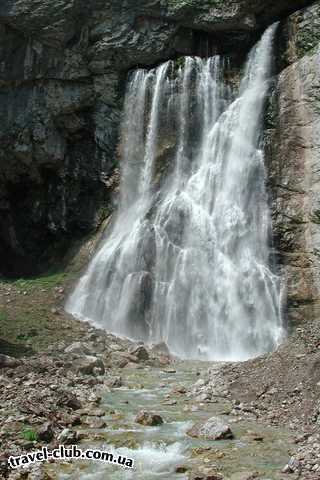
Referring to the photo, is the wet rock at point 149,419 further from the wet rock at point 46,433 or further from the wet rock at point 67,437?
the wet rock at point 46,433

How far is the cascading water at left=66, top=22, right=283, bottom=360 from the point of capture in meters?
21.7

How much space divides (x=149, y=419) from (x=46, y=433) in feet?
7.00

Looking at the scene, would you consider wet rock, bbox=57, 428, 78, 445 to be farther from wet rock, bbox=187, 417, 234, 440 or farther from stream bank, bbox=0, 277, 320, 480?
wet rock, bbox=187, 417, 234, 440

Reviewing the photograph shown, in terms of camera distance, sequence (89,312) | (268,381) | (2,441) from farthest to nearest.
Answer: (89,312) → (268,381) → (2,441)

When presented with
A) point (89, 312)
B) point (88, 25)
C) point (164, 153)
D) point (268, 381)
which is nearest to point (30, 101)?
point (88, 25)

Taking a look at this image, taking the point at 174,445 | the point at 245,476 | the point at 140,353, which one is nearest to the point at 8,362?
the point at 140,353

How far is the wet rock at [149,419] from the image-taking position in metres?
10.4

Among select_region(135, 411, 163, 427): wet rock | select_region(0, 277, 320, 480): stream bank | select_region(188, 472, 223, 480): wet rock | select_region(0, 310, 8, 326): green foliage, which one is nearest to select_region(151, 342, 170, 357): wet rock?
select_region(0, 277, 320, 480): stream bank

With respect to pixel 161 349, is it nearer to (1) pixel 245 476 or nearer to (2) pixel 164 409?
(2) pixel 164 409

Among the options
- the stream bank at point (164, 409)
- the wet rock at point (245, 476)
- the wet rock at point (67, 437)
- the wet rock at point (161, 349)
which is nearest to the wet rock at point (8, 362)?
the stream bank at point (164, 409)

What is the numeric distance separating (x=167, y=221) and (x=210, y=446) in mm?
16718

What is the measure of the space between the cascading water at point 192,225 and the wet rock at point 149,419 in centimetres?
916

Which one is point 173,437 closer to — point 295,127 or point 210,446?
point 210,446

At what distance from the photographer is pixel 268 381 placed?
12.1 meters
